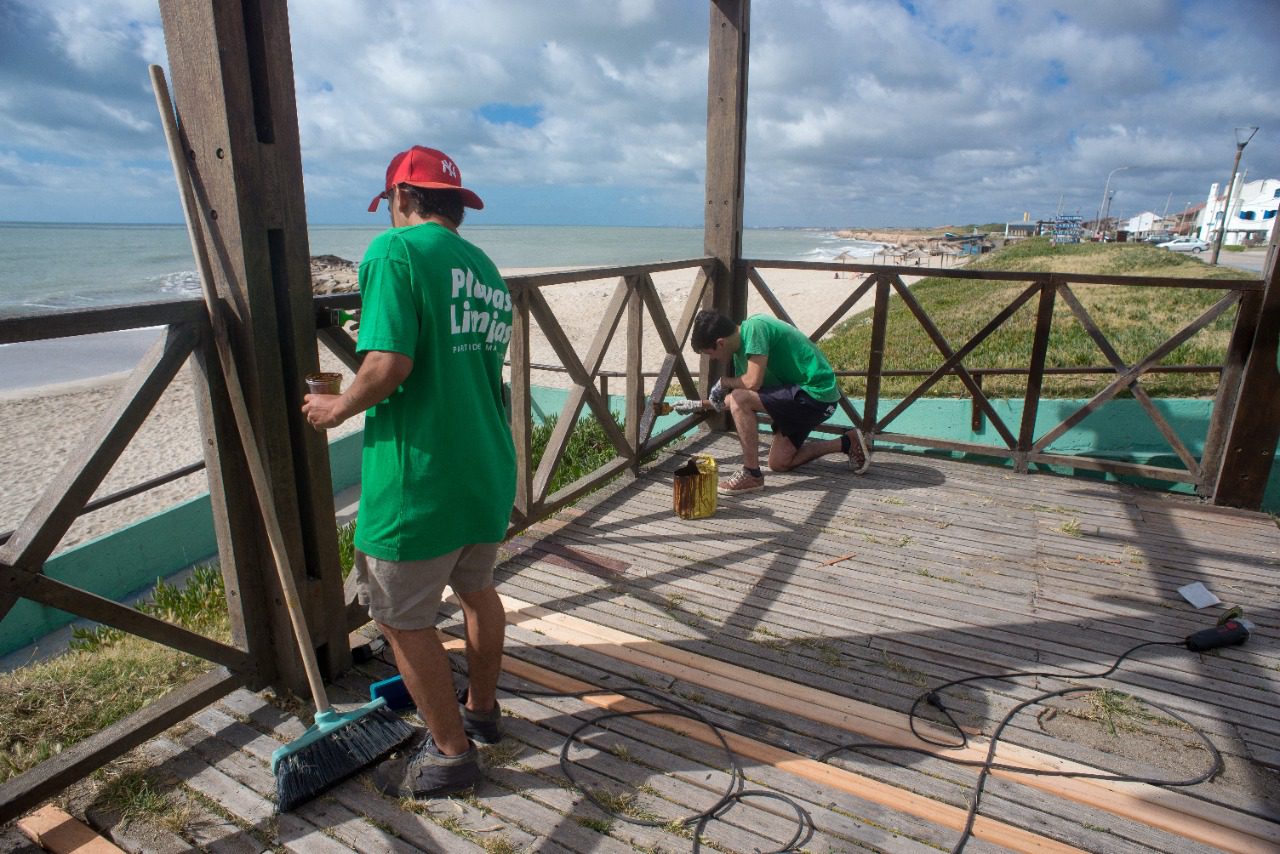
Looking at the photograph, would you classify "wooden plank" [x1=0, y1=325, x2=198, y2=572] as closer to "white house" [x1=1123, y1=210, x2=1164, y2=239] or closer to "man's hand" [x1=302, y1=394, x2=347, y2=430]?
"man's hand" [x1=302, y1=394, x2=347, y2=430]

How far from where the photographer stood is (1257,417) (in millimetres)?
4395

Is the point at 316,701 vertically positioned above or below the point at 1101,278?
below

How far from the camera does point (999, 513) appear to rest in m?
4.46

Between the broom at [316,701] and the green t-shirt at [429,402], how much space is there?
0.35 metres

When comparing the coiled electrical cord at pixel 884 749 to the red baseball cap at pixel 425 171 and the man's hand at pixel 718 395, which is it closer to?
the red baseball cap at pixel 425 171

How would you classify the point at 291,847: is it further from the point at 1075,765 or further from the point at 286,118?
the point at 1075,765

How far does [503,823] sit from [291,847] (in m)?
0.56

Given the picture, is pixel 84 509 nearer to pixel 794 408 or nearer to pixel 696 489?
pixel 696 489

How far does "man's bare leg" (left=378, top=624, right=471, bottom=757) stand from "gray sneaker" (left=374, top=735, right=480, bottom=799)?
30 millimetres

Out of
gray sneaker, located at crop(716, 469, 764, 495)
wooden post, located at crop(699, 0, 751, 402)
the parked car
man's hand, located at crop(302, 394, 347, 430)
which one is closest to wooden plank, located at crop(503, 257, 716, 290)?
wooden post, located at crop(699, 0, 751, 402)

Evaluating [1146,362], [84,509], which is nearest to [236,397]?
[84,509]

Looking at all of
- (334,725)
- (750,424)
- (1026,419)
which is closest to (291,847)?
(334,725)

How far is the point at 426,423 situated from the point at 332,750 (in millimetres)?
1046

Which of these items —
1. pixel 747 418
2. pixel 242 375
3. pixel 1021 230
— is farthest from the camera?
pixel 1021 230
